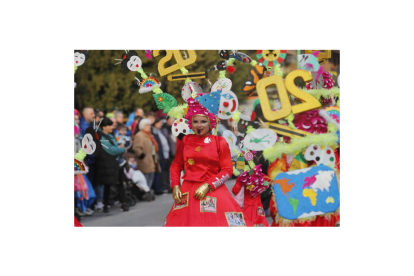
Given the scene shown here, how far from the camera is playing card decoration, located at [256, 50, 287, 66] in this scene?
16.6 feet

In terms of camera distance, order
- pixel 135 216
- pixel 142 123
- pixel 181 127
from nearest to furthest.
A: pixel 181 127, pixel 135 216, pixel 142 123

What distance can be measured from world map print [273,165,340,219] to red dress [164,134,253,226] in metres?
0.85

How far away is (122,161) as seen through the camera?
23.6ft

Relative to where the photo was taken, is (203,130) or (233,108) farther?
(233,108)

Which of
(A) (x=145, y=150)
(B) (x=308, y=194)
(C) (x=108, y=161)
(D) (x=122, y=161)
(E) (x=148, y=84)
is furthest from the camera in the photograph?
(A) (x=145, y=150)

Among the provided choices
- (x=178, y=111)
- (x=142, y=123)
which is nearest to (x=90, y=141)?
(x=178, y=111)

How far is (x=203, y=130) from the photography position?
4316 millimetres

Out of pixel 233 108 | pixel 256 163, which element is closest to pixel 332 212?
pixel 256 163

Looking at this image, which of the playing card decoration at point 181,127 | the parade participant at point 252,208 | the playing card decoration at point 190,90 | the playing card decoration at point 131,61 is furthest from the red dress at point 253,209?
the playing card decoration at point 131,61

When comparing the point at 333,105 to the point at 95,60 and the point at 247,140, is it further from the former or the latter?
the point at 95,60

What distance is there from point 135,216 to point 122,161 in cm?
94

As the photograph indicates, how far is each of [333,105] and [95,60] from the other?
212 inches

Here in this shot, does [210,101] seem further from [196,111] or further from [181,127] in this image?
[181,127]

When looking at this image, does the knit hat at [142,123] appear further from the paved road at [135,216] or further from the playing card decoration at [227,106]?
the playing card decoration at [227,106]
